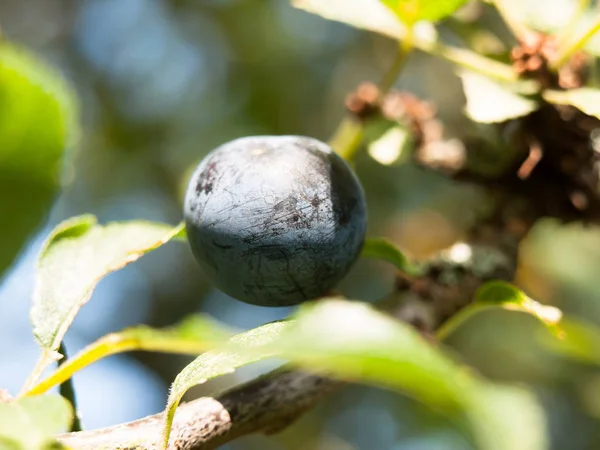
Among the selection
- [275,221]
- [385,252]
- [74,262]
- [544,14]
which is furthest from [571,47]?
[74,262]

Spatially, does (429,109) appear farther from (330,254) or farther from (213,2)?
(213,2)

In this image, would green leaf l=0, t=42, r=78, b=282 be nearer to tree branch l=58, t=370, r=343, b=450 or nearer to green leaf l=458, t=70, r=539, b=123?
tree branch l=58, t=370, r=343, b=450

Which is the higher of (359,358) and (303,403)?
(359,358)

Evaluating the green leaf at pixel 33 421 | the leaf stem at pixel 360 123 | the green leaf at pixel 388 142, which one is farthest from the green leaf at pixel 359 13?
the green leaf at pixel 33 421

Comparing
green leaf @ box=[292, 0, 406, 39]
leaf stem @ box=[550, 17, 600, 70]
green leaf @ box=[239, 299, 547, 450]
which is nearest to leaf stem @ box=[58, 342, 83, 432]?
green leaf @ box=[239, 299, 547, 450]

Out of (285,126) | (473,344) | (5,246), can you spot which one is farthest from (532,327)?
(5,246)

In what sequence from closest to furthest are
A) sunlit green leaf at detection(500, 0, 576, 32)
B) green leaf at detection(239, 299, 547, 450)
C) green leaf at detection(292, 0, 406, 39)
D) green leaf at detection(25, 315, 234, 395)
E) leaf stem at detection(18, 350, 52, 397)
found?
1. green leaf at detection(239, 299, 547, 450)
2. green leaf at detection(25, 315, 234, 395)
3. leaf stem at detection(18, 350, 52, 397)
4. green leaf at detection(292, 0, 406, 39)
5. sunlit green leaf at detection(500, 0, 576, 32)

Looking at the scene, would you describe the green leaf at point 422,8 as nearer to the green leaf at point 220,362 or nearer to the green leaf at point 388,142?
the green leaf at point 388,142
